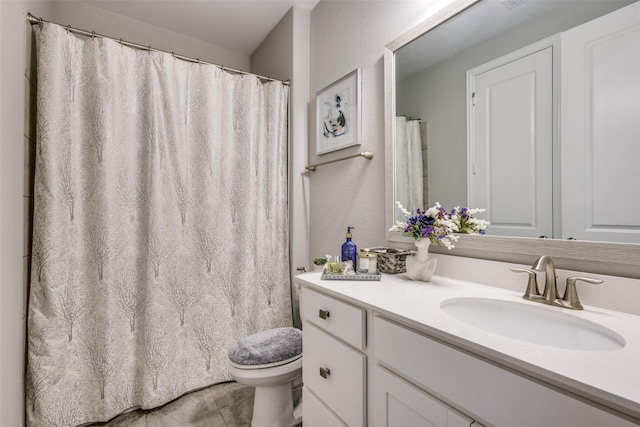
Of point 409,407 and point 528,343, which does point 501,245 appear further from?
point 409,407

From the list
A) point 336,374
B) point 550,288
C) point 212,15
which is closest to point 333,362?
point 336,374

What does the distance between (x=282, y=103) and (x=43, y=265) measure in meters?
1.65

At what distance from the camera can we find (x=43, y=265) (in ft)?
4.63

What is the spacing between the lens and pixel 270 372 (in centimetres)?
137

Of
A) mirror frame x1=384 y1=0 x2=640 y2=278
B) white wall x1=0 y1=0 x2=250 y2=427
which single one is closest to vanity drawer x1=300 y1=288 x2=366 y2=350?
mirror frame x1=384 y1=0 x2=640 y2=278

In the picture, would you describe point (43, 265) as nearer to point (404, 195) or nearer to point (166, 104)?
point (166, 104)

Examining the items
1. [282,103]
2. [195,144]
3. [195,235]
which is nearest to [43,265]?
[195,235]

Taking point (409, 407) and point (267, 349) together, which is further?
point (267, 349)

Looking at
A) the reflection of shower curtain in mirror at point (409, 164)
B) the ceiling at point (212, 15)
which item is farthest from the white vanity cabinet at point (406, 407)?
the ceiling at point (212, 15)

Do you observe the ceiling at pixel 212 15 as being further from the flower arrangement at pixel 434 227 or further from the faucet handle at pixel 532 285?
the faucet handle at pixel 532 285

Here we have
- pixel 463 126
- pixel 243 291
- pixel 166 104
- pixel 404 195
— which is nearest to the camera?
pixel 463 126

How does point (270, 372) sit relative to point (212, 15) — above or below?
below

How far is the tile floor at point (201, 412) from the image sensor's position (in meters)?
1.54

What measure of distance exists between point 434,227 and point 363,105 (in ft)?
2.85
